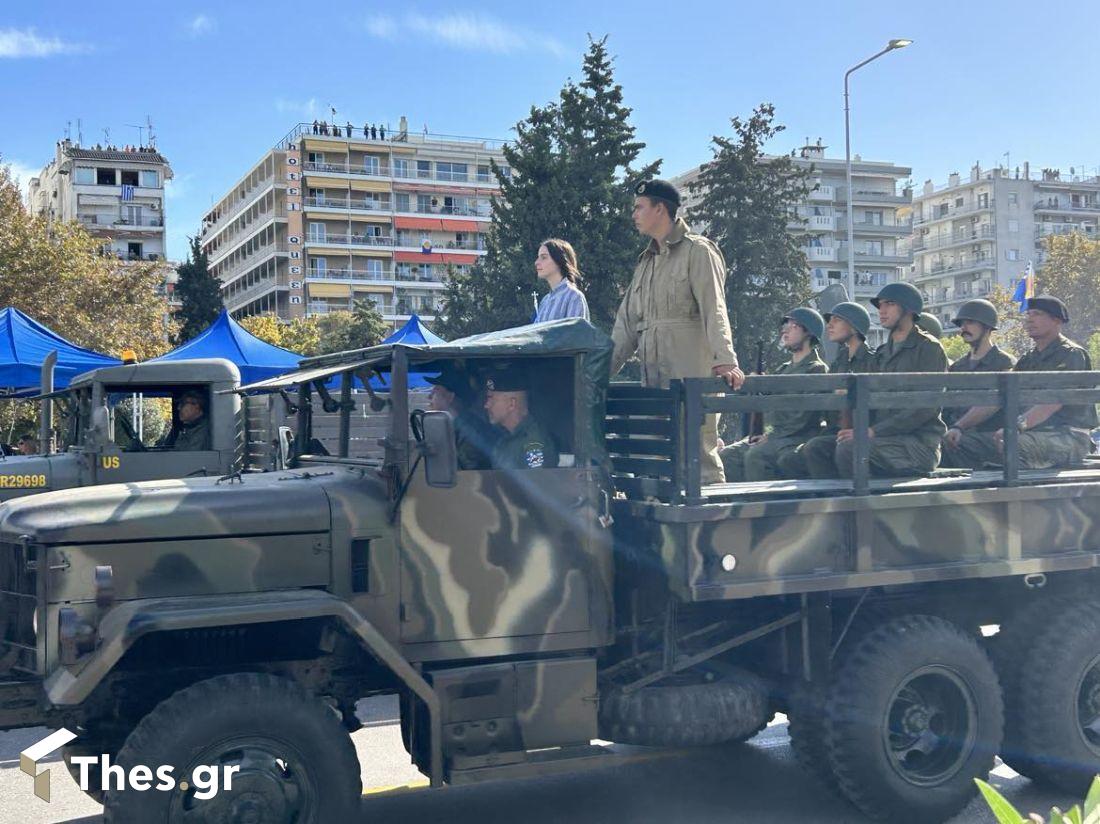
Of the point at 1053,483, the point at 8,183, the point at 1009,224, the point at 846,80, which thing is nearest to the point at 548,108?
the point at 846,80

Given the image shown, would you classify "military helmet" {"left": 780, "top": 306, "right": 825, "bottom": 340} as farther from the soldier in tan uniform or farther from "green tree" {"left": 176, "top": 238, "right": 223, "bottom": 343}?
"green tree" {"left": 176, "top": 238, "right": 223, "bottom": 343}

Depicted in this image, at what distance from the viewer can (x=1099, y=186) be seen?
102750 mm

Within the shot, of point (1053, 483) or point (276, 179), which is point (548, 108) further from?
point (276, 179)

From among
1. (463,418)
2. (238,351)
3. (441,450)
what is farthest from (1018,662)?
(238,351)

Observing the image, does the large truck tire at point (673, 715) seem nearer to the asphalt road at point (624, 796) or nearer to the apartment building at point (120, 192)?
the asphalt road at point (624, 796)

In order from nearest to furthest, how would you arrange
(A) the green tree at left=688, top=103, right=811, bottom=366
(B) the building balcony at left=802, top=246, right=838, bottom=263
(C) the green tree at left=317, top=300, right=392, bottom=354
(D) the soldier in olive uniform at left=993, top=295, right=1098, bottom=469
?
(D) the soldier in olive uniform at left=993, top=295, right=1098, bottom=469, (A) the green tree at left=688, top=103, right=811, bottom=366, (C) the green tree at left=317, top=300, right=392, bottom=354, (B) the building balcony at left=802, top=246, right=838, bottom=263

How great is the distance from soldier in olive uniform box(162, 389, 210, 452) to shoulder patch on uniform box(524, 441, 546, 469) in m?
5.34

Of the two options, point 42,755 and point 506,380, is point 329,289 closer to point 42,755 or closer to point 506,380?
point 506,380

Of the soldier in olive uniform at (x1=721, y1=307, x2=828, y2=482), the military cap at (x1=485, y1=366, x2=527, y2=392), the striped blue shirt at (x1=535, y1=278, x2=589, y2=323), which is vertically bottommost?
the soldier in olive uniform at (x1=721, y1=307, x2=828, y2=482)

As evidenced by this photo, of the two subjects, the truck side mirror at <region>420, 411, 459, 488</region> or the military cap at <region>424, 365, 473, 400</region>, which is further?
the military cap at <region>424, 365, 473, 400</region>

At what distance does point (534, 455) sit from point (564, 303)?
1.63 metres

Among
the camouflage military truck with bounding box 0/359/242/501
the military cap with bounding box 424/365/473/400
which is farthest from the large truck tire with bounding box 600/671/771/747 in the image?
the camouflage military truck with bounding box 0/359/242/501

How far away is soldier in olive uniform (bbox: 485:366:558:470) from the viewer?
4.80m

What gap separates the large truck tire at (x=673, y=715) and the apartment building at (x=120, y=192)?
81255 mm
